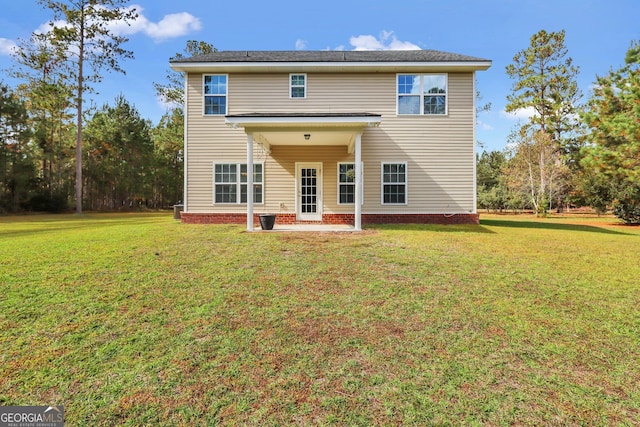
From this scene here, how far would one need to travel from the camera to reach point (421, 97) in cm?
1169

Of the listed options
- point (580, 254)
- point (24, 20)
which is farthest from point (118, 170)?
point (580, 254)

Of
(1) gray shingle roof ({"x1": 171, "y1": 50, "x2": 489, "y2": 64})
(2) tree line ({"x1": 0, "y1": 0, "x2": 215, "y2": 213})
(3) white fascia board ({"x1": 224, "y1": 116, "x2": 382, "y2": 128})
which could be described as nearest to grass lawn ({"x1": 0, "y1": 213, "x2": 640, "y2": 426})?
(3) white fascia board ({"x1": 224, "y1": 116, "x2": 382, "y2": 128})

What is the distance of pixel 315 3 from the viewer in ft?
38.7

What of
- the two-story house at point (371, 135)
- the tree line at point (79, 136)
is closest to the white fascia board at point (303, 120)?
the two-story house at point (371, 135)

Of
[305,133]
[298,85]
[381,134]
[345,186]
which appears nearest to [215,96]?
[298,85]

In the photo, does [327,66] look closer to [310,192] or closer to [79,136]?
[310,192]

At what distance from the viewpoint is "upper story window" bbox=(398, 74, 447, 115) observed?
11.7 meters

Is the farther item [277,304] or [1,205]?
[1,205]

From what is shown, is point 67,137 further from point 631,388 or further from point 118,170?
point 631,388

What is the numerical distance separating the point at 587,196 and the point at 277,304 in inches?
888

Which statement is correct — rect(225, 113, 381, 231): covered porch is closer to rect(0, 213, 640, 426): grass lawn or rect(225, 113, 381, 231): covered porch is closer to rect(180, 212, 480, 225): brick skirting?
rect(180, 212, 480, 225): brick skirting

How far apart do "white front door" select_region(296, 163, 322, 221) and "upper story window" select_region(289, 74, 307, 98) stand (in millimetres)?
2748

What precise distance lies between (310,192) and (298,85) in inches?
163

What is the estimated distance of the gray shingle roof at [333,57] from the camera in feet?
37.0
